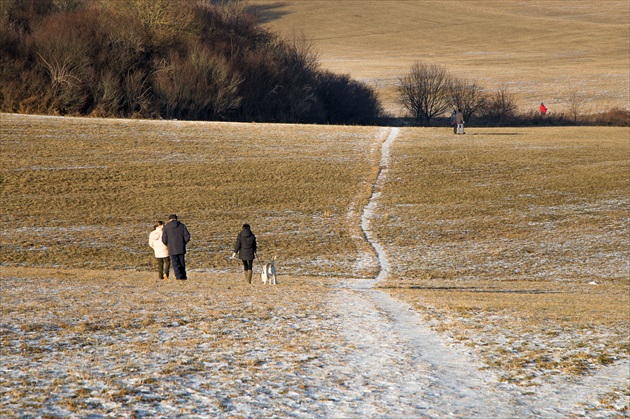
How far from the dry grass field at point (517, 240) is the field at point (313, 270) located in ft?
0.42

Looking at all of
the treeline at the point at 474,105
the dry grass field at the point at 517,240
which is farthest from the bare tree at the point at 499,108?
the dry grass field at the point at 517,240

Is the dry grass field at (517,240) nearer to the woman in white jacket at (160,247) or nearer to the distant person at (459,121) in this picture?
the distant person at (459,121)

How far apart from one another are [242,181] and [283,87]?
38.9 m

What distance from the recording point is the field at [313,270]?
1068 cm

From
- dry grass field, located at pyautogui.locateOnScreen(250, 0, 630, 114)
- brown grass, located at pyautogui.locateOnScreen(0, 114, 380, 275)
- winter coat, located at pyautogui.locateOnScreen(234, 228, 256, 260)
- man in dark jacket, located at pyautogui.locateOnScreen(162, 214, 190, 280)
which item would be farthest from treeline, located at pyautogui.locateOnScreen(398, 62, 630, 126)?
man in dark jacket, located at pyautogui.locateOnScreen(162, 214, 190, 280)

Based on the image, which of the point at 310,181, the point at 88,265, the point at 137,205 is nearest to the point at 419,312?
the point at 88,265

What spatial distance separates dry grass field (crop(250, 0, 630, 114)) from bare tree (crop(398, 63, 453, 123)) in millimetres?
4591

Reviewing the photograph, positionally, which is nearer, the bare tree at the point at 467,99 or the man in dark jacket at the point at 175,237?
the man in dark jacket at the point at 175,237

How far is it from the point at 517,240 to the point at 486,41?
363 ft

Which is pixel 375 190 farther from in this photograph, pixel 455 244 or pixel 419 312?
pixel 419 312

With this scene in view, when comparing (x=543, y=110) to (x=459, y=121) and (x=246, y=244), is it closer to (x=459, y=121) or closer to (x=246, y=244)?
(x=459, y=121)

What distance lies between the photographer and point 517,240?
31562 mm

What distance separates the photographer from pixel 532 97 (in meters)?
90.8

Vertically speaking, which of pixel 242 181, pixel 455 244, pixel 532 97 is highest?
pixel 532 97
